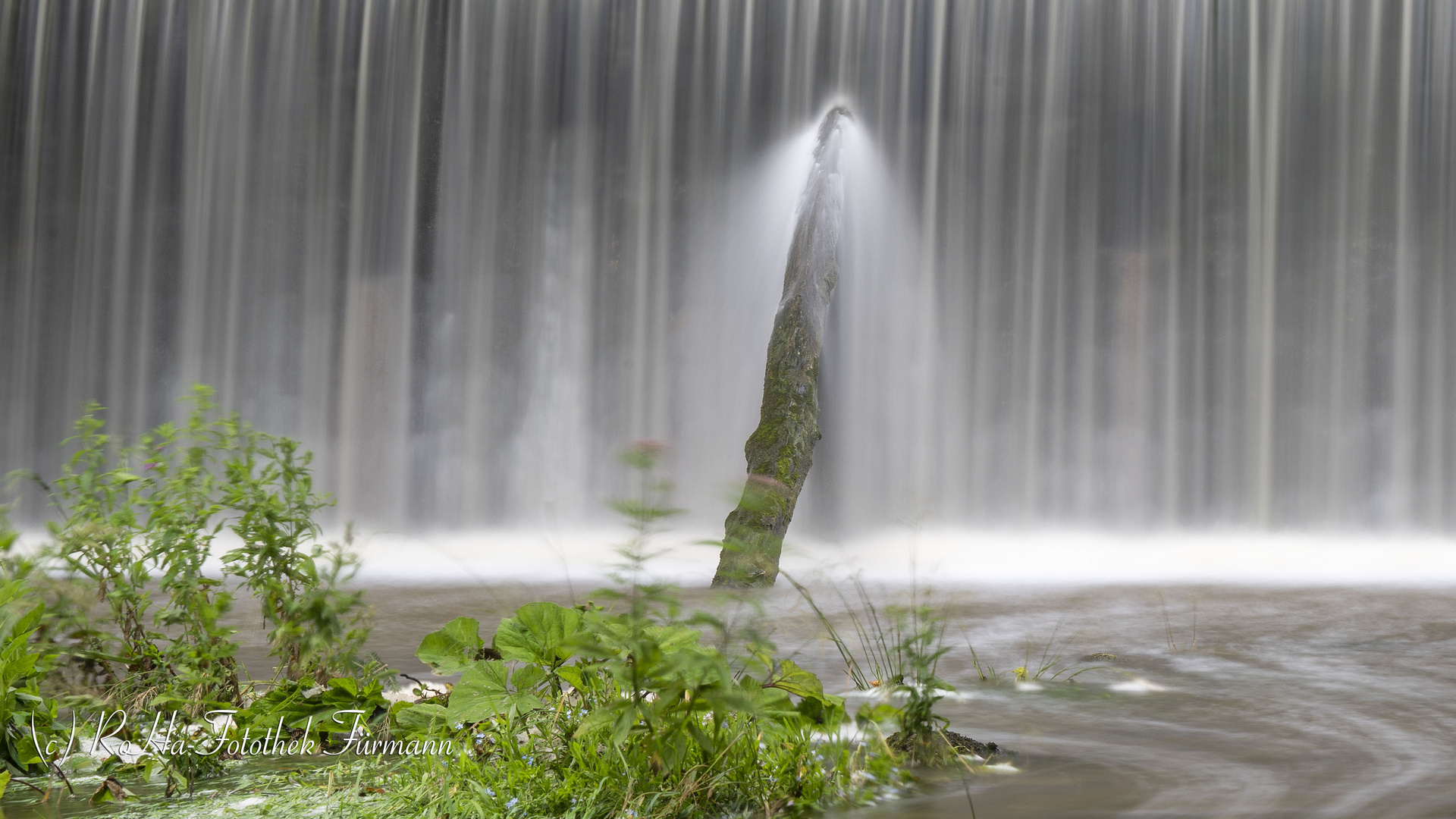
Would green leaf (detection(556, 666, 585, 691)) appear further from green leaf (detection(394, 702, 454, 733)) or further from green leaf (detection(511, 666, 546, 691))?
green leaf (detection(394, 702, 454, 733))

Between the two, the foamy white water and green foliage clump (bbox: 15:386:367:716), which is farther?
the foamy white water

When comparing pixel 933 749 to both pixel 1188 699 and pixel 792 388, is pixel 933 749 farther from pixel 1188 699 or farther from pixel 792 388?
pixel 792 388

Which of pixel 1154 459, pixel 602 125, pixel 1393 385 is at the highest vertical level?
pixel 602 125

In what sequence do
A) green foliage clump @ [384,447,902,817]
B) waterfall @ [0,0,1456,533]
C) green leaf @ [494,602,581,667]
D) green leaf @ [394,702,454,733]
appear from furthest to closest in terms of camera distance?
waterfall @ [0,0,1456,533], green leaf @ [394,702,454,733], green leaf @ [494,602,581,667], green foliage clump @ [384,447,902,817]

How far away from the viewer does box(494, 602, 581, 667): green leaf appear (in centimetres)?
224

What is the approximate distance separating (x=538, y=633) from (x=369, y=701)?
0.62 m

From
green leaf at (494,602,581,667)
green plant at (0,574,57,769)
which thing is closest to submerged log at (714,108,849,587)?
green leaf at (494,602,581,667)

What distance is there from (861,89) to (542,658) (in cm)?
938

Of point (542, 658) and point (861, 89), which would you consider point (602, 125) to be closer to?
point (861, 89)

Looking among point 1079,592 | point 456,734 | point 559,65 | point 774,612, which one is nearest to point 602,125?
point 559,65

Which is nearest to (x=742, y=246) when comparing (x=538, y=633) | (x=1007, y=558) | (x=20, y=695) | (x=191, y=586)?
(x=1007, y=558)

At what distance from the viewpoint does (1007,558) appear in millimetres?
8680

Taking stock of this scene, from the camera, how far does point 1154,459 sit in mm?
10320

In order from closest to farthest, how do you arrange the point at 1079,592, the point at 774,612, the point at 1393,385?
the point at 774,612 → the point at 1079,592 → the point at 1393,385
